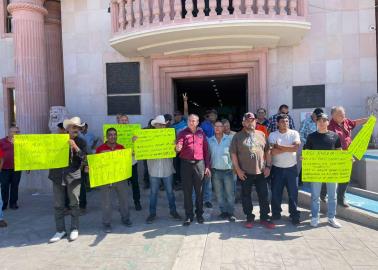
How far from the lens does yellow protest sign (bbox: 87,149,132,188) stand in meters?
5.09

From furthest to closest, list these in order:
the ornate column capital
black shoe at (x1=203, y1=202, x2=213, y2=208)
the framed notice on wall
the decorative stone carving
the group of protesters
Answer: the ornate column capital, the decorative stone carving, the framed notice on wall, black shoe at (x1=203, y1=202, x2=213, y2=208), the group of protesters

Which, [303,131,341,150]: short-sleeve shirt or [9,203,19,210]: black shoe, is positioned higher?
[303,131,341,150]: short-sleeve shirt

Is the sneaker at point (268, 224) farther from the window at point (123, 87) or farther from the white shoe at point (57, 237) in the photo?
the window at point (123, 87)

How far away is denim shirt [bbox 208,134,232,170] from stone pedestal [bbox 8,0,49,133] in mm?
6038

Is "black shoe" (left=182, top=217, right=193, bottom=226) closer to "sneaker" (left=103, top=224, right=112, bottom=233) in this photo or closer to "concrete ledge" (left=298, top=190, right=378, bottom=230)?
"sneaker" (left=103, top=224, right=112, bottom=233)

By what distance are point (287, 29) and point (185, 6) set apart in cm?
229

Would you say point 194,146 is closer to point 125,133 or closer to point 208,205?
point 208,205

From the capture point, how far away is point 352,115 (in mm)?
8422

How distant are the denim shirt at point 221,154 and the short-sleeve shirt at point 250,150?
11.9 inches

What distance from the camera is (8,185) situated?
714 centimetres

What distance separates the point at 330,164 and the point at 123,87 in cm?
607

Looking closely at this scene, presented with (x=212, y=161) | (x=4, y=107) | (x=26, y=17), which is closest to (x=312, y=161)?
(x=212, y=161)

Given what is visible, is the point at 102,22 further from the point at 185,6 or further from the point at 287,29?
the point at 287,29

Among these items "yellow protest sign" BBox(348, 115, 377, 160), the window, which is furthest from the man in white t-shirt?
the window
